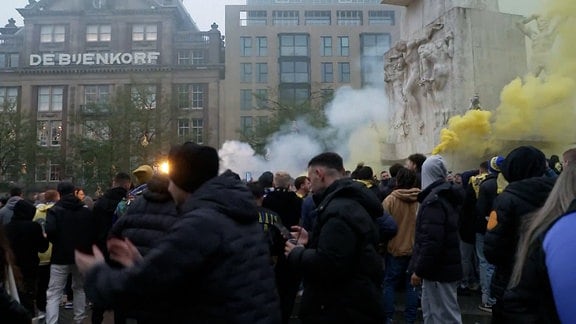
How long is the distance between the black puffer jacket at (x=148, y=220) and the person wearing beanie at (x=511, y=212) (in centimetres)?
215

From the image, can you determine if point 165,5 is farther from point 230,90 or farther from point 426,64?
point 426,64

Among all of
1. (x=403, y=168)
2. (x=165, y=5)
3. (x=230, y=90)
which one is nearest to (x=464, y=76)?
(x=403, y=168)

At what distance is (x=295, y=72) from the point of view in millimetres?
58531

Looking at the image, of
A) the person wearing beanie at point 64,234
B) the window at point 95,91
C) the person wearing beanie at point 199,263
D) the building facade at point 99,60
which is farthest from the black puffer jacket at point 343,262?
the window at point 95,91

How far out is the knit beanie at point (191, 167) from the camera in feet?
9.24

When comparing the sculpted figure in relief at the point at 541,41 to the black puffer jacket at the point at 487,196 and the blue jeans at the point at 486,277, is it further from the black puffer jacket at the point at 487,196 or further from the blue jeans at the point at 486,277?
the blue jeans at the point at 486,277

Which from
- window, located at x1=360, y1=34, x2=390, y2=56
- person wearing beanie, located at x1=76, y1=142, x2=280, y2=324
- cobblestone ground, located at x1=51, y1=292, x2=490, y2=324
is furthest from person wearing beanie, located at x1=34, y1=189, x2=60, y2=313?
window, located at x1=360, y1=34, x2=390, y2=56

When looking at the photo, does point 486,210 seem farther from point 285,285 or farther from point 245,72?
point 245,72

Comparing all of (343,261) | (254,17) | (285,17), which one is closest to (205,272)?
(343,261)

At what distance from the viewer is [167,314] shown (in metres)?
2.58

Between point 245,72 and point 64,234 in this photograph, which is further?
point 245,72

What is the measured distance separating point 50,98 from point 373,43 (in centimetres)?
3557

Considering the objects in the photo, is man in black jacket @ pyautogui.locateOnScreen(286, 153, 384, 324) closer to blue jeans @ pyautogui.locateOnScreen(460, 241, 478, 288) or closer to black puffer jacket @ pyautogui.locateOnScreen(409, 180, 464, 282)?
black puffer jacket @ pyautogui.locateOnScreen(409, 180, 464, 282)

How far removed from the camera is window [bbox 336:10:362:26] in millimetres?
60688
